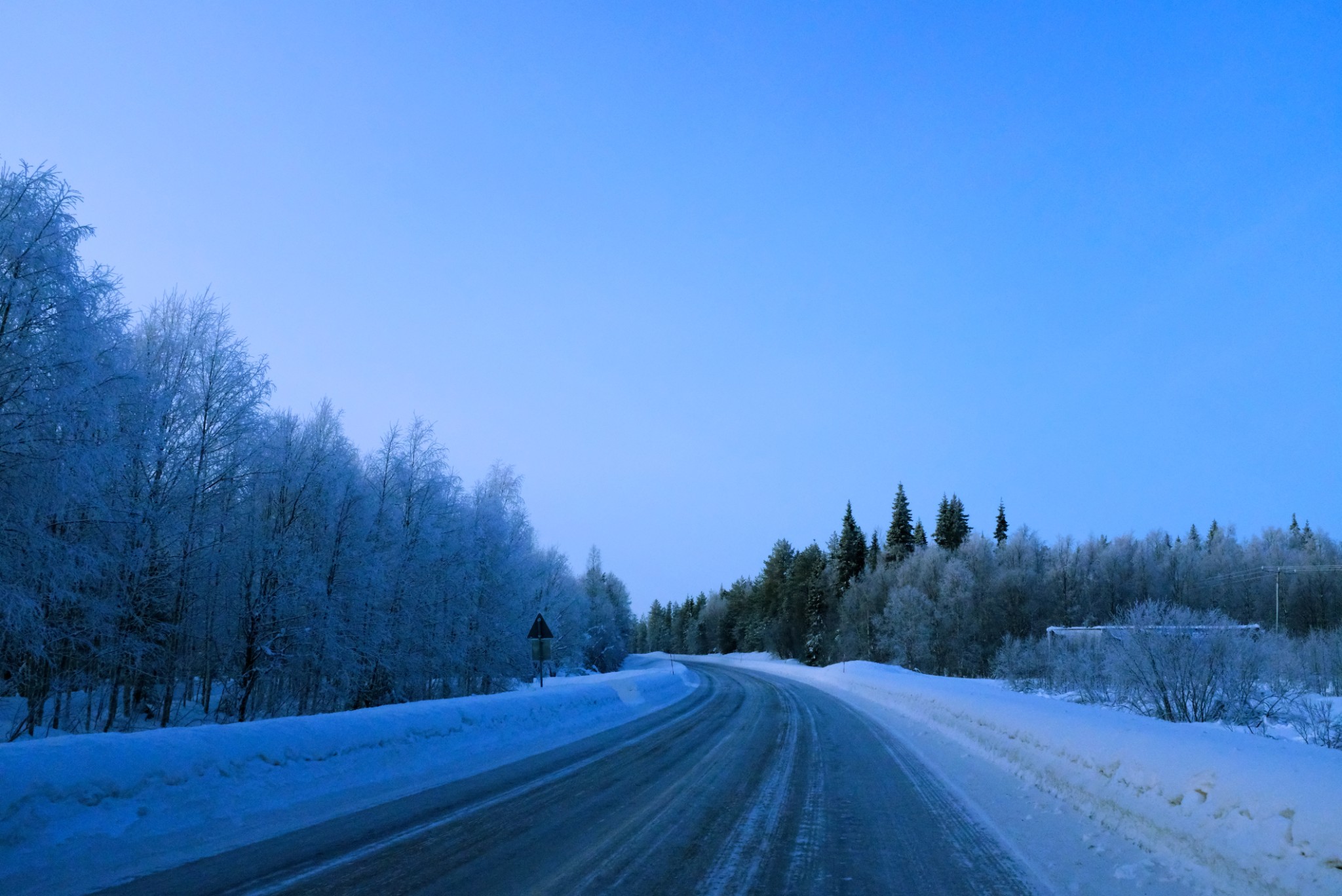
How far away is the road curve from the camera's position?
5844mm

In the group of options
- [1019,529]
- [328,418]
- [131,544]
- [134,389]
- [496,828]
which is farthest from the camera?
[1019,529]

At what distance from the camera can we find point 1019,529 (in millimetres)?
87938

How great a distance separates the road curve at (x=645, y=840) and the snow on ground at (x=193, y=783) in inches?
22.4

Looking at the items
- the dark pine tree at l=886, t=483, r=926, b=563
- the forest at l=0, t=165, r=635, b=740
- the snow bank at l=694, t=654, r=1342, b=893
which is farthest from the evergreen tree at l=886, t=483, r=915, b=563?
the snow bank at l=694, t=654, r=1342, b=893

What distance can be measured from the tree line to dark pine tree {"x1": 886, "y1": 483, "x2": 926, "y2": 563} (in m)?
0.18

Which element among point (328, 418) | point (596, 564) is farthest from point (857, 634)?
point (328, 418)

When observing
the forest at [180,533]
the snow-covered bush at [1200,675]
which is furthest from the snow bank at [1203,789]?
the forest at [180,533]

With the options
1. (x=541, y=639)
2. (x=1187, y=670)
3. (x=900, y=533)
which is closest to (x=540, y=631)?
(x=541, y=639)

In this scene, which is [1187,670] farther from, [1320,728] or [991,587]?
[991,587]

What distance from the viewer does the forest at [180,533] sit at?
44.6 ft

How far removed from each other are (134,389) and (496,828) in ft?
47.4

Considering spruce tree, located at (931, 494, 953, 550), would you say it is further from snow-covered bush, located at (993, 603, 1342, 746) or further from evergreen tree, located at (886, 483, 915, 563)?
snow-covered bush, located at (993, 603, 1342, 746)

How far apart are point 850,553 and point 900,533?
21.4 ft

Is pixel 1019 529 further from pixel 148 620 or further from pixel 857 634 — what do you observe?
pixel 148 620
